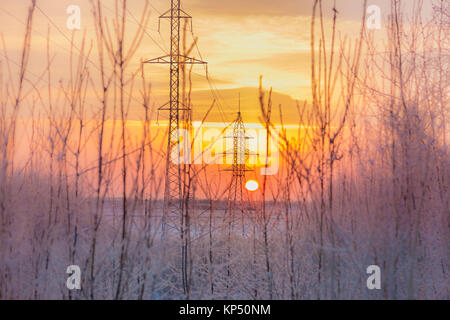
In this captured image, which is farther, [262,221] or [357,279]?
[262,221]

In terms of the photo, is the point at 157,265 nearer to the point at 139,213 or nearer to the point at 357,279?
the point at 139,213

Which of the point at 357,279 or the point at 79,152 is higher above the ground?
the point at 79,152

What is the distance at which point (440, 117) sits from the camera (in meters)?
5.21

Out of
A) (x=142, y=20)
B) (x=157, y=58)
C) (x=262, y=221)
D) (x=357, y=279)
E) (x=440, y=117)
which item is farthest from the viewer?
(x=157, y=58)

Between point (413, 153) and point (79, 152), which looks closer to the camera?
point (79, 152)

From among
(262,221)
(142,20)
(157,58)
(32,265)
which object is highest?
(157,58)

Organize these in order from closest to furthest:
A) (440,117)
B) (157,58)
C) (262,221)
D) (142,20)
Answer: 1. (142,20)
2. (262,221)
3. (440,117)
4. (157,58)

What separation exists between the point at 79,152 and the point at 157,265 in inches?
37.3

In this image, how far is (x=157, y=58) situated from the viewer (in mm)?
8453
